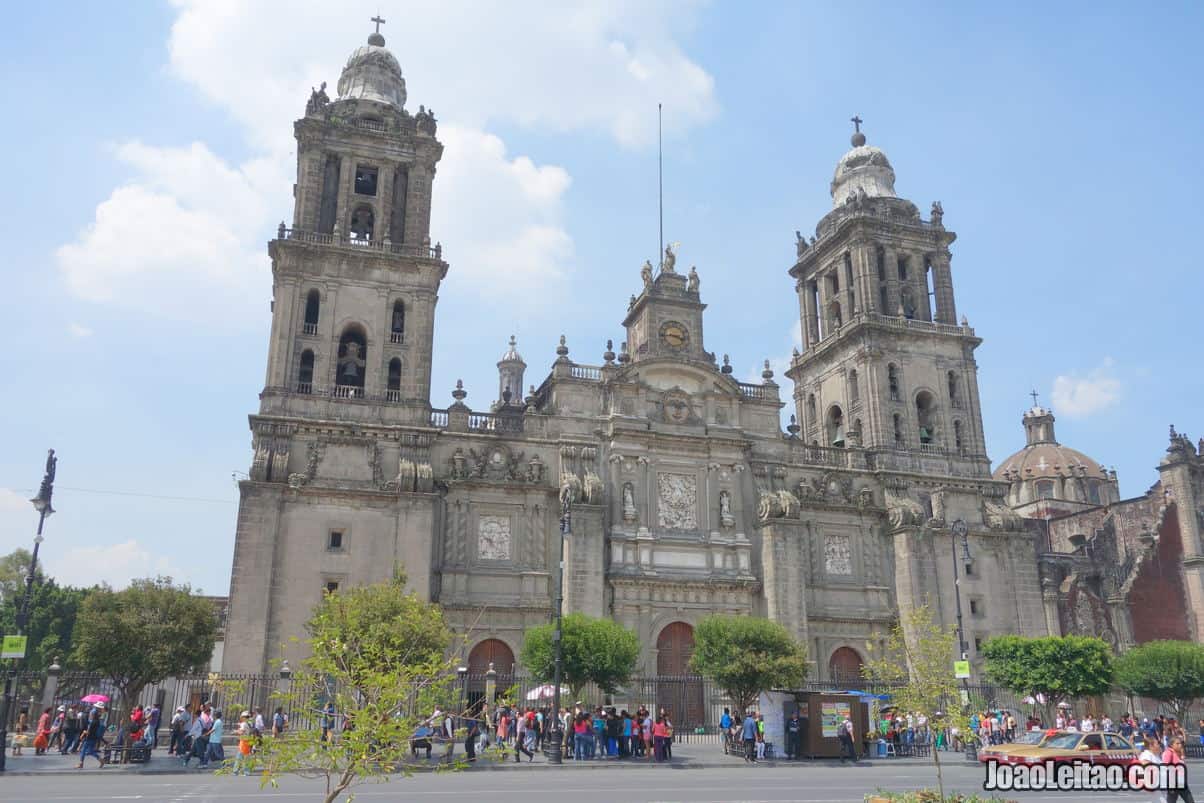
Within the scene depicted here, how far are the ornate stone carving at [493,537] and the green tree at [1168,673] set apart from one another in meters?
25.3

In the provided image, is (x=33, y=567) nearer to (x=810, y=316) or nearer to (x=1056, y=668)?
(x=1056, y=668)

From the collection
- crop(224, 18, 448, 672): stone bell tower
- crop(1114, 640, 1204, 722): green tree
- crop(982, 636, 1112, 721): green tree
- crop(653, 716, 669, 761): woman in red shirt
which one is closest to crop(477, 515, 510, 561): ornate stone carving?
crop(224, 18, 448, 672): stone bell tower

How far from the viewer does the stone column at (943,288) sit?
48.0 metres

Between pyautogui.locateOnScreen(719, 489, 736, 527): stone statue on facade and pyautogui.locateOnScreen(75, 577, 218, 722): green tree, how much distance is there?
20.5 meters

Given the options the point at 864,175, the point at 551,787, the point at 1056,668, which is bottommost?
the point at 551,787

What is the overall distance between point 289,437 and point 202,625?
339 inches

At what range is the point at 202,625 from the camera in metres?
28.7

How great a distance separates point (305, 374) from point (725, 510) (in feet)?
60.1

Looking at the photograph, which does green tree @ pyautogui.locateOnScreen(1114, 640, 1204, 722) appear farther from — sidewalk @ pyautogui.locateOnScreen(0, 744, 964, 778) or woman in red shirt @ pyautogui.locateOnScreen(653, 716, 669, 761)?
woman in red shirt @ pyautogui.locateOnScreen(653, 716, 669, 761)

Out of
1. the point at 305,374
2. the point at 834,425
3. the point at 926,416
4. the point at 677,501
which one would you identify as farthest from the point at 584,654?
the point at 926,416

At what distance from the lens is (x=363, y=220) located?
4138 cm

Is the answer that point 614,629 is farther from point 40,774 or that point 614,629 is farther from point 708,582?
point 40,774

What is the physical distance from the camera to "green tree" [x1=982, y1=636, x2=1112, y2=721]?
117 ft

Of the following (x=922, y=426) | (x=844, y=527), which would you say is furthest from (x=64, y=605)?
(x=922, y=426)
